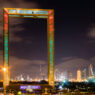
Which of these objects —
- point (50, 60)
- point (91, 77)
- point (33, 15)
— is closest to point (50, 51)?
point (50, 60)

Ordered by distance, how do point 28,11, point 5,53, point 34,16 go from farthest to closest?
point 34,16 < point 28,11 < point 5,53

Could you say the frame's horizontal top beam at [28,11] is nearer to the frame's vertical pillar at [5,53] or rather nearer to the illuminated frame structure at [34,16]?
the illuminated frame structure at [34,16]

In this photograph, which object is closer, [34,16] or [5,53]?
[5,53]

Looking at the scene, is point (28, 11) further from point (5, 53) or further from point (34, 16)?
point (5, 53)

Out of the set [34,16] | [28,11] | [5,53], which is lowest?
[5,53]

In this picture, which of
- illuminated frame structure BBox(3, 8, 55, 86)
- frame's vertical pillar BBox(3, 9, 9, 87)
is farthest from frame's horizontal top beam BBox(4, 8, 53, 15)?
frame's vertical pillar BBox(3, 9, 9, 87)

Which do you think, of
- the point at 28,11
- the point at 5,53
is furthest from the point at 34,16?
the point at 5,53

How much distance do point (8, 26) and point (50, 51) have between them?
6.68 metres

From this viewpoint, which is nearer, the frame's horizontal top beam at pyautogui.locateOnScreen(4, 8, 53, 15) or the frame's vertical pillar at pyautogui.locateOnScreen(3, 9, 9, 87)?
the frame's vertical pillar at pyautogui.locateOnScreen(3, 9, 9, 87)

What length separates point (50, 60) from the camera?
98.0 feet

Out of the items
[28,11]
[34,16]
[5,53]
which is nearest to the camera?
[5,53]

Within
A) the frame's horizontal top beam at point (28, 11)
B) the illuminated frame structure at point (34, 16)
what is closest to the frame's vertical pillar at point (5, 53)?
the illuminated frame structure at point (34, 16)

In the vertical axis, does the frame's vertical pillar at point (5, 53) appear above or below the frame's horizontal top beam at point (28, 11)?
below

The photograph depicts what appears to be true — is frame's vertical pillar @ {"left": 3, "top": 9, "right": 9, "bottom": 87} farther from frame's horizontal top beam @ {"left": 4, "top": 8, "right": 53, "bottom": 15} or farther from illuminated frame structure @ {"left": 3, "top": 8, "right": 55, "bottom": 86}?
frame's horizontal top beam @ {"left": 4, "top": 8, "right": 53, "bottom": 15}
